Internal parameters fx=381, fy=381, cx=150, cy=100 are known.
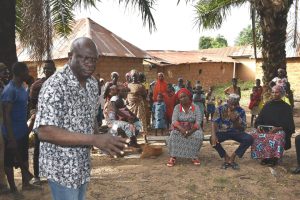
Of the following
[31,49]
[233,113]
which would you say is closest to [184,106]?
[233,113]

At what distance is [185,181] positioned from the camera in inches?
208

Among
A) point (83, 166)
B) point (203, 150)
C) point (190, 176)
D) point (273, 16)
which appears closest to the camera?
point (83, 166)

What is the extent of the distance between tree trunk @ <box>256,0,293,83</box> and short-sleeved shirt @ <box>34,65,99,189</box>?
9211 mm

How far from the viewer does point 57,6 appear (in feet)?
28.7

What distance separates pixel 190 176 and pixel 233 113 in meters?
1.25

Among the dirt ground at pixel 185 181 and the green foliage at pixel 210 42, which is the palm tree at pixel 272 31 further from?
the green foliage at pixel 210 42

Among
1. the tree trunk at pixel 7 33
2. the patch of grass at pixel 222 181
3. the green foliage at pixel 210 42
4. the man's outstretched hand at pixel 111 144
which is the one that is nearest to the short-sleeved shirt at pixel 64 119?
the man's outstretched hand at pixel 111 144

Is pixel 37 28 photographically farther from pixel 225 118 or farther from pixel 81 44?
pixel 81 44

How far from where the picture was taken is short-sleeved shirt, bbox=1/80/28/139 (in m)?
4.27

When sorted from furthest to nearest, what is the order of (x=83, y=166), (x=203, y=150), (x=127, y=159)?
(x=203, y=150) → (x=127, y=159) → (x=83, y=166)

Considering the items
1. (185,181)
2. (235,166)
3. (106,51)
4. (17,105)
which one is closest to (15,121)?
(17,105)

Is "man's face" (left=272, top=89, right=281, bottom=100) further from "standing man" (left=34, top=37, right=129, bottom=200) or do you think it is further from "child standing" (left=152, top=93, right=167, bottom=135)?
"standing man" (left=34, top=37, right=129, bottom=200)

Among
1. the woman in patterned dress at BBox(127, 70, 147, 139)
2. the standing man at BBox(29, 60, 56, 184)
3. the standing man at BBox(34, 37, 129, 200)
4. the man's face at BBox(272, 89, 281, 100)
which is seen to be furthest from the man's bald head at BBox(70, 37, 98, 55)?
the woman in patterned dress at BBox(127, 70, 147, 139)

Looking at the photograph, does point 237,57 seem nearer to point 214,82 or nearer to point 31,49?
point 214,82
